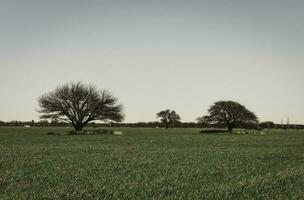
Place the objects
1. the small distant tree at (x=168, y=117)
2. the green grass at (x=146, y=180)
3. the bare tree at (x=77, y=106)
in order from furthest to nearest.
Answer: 1. the small distant tree at (x=168, y=117)
2. the bare tree at (x=77, y=106)
3. the green grass at (x=146, y=180)

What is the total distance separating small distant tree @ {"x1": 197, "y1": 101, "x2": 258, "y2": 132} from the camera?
311 feet

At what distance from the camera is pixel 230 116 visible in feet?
313

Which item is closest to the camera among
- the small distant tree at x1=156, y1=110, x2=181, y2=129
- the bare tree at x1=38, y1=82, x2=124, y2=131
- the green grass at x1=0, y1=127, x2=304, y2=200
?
the green grass at x1=0, y1=127, x2=304, y2=200

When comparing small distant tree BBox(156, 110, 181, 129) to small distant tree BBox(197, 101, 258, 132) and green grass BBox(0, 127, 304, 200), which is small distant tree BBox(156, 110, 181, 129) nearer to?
small distant tree BBox(197, 101, 258, 132)

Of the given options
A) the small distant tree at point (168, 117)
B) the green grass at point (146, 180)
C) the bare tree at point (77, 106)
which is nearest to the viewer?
the green grass at point (146, 180)

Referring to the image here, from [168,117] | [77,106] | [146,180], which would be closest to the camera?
[146,180]

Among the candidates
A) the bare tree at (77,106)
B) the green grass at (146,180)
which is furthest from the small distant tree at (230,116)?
the green grass at (146,180)

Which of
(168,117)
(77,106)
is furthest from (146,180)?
(168,117)

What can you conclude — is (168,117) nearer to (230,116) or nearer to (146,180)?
(230,116)

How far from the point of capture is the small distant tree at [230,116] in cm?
9494

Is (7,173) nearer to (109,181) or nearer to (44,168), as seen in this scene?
(44,168)

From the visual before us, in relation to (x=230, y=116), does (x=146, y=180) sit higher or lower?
lower

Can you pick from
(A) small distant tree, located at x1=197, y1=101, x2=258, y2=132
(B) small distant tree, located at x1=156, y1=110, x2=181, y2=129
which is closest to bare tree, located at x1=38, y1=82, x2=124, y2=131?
(A) small distant tree, located at x1=197, y1=101, x2=258, y2=132

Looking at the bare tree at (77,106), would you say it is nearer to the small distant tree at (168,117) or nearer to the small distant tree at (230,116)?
the small distant tree at (230,116)
